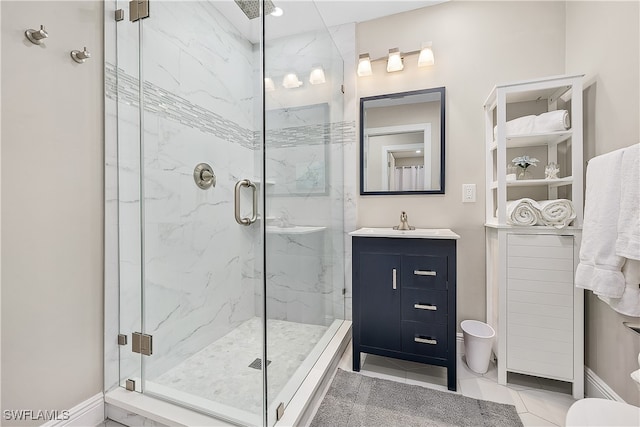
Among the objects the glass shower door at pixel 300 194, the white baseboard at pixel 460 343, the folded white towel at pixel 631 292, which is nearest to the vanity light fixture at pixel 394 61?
the glass shower door at pixel 300 194

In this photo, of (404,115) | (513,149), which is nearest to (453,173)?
(513,149)

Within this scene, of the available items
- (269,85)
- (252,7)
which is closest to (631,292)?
(269,85)

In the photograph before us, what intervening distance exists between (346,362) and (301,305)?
22.7 inches

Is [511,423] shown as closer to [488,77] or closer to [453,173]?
[453,173]

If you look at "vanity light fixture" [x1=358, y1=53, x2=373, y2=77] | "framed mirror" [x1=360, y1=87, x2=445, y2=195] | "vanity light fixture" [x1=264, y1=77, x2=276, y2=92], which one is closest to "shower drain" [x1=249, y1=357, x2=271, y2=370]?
"vanity light fixture" [x1=264, y1=77, x2=276, y2=92]

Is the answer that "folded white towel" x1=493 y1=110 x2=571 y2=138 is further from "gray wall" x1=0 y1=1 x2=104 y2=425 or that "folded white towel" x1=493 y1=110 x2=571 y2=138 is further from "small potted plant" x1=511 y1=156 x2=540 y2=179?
"gray wall" x1=0 y1=1 x2=104 y2=425

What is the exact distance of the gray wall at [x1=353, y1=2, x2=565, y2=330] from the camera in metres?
1.94

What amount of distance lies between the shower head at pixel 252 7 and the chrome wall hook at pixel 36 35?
0.82 meters

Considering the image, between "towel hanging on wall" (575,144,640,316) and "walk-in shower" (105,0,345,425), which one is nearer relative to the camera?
"towel hanging on wall" (575,144,640,316)

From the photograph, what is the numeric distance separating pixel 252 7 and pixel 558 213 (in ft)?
6.24

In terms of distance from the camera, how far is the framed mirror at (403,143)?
2133mm

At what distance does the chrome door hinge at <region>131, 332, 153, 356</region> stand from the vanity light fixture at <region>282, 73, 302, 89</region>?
1402 millimetres

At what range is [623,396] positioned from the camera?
1325 mm

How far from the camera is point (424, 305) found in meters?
1.66
